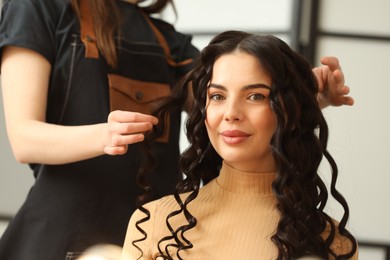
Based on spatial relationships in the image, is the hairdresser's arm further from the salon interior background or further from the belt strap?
the salon interior background

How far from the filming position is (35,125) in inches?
53.8

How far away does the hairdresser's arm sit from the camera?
1.31m

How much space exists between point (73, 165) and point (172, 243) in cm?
33

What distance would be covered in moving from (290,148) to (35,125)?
0.50m

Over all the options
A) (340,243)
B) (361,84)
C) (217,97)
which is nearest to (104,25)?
(217,97)

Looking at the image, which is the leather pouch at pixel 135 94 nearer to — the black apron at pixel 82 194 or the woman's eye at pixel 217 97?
the black apron at pixel 82 194

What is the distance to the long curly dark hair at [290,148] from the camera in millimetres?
1217

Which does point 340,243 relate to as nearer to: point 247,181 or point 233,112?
point 247,181

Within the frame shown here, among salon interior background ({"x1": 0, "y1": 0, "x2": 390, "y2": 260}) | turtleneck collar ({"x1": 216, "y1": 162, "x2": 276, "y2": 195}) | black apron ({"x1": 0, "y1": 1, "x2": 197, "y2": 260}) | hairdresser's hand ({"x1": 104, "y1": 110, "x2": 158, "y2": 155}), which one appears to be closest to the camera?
hairdresser's hand ({"x1": 104, "y1": 110, "x2": 158, "y2": 155})

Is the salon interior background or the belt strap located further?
the salon interior background

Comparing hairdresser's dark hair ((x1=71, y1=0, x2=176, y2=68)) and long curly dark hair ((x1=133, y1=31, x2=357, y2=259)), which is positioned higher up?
hairdresser's dark hair ((x1=71, y1=0, x2=176, y2=68))

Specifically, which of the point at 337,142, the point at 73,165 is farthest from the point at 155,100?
the point at 337,142

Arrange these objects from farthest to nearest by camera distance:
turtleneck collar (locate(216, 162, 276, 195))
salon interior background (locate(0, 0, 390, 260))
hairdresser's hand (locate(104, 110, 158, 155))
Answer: salon interior background (locate(0, 0, 390, 260)) < turtleneck collar (locate(216, 162, 276, 195)) < hairdresser's hand (locate(104, 110, 158, 155))

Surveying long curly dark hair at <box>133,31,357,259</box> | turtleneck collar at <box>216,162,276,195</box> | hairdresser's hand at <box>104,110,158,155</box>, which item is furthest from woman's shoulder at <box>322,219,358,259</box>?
hairdresser's hand at <box>104,110,158,155</box>
